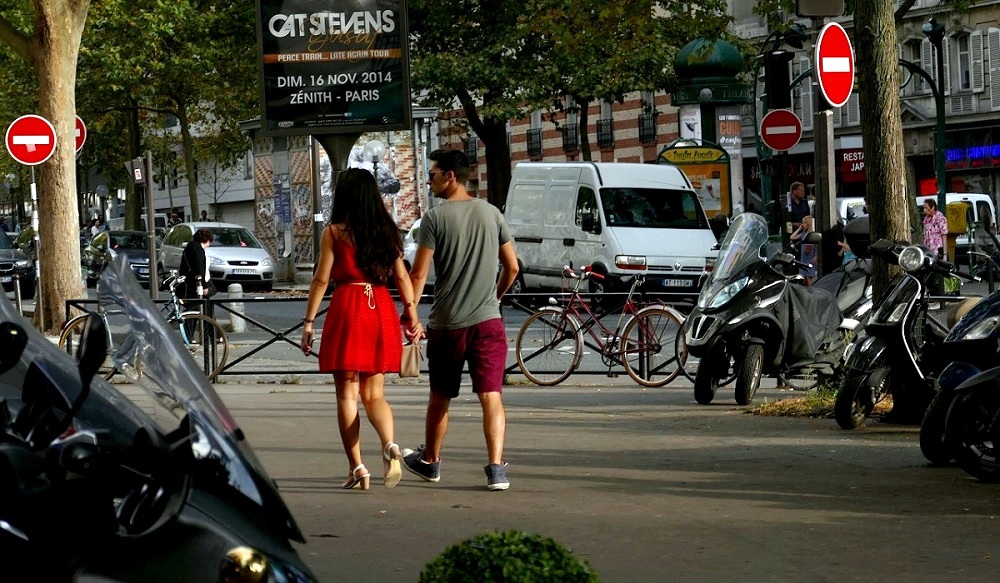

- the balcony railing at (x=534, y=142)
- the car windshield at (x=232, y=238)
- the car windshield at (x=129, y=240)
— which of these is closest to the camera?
the car windshield at (x=232, y=238)

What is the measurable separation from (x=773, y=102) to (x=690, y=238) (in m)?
7.51

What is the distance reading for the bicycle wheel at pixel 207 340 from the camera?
1623 cm

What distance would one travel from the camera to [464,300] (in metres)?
8.73

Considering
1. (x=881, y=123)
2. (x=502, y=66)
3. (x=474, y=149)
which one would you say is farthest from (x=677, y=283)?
(x=474, y=149)

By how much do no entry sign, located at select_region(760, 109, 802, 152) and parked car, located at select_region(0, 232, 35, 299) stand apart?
21.3 m

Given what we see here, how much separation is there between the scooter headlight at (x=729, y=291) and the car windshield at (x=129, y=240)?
3154 centimetres

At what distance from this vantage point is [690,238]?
26.2 metres

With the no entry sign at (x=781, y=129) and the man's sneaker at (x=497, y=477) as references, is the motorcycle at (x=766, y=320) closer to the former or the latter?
the man's sneaker at (x=497, y=477)

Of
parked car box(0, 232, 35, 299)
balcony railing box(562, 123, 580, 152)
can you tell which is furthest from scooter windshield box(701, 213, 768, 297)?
balcony railing box(562, 123, 580, 152)

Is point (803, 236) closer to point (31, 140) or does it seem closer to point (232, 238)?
point (31, 140)

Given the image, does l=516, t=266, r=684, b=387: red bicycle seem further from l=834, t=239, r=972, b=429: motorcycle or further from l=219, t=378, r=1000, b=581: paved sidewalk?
l=834, t=239, r=972, b=429: motorcycle

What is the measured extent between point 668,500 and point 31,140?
16028mm

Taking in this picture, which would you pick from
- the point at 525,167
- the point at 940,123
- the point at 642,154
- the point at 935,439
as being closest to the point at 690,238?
the point at 525,167

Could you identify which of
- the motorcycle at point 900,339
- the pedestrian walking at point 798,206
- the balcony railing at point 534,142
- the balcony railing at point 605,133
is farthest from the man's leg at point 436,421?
the balcony railing at point 534,142
